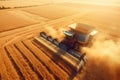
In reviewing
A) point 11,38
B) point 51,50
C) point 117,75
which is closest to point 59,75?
point 51,50

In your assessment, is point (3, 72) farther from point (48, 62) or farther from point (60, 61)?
point (60, 61)

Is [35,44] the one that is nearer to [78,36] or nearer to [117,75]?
[78,36]

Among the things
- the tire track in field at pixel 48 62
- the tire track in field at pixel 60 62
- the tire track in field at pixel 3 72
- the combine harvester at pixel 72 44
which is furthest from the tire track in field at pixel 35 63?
the tire track in field at pixel 3 72

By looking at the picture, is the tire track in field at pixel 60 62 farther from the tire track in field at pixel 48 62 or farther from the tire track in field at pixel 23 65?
the tire track in field at pixel 23 65

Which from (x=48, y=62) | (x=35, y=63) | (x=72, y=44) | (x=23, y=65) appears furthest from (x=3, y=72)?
(x=72, y=44)

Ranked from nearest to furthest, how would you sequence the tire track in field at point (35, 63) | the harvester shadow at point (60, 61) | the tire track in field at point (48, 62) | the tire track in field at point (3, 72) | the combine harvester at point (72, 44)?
the tire track in field at point (3, 72) < the tire track in field at point (35, 63) < the tire track in field at point (48, 62) < the harvester shadow at point (60, 61) < the combine harvester at point (72, 44)
